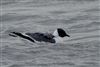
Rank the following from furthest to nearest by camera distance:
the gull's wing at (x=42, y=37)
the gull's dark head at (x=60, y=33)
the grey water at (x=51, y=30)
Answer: the gull's dark head at (x=60, y=33) → the gull's wing at (x=42, y=37) → the grey water at (x=51, y=30)

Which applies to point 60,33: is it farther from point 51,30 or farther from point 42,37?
point 51,30

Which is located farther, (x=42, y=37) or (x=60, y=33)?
(x=60, y=33)

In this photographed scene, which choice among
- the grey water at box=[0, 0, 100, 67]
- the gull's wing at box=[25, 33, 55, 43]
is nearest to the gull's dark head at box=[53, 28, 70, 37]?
the grey water at box=[0, 0, 100, 67]

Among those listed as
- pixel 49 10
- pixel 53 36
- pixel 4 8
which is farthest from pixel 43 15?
pixel 53 36

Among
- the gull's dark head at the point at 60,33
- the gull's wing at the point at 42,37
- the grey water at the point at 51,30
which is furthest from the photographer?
the gull's dark head at the point at 60,33

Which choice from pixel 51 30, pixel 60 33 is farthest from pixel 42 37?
pixel 51 30

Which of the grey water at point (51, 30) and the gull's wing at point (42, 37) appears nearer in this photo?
the grey water at point (51, 30)

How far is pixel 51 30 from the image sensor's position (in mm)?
18516

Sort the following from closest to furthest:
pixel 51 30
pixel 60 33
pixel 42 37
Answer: pixel 42 37 → pixel 60 33 → pixel 51 30

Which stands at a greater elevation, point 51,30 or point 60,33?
point 60,33

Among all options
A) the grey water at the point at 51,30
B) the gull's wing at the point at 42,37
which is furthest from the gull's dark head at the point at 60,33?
the gull's wing at the point at 42,37

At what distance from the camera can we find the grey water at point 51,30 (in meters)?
14.4

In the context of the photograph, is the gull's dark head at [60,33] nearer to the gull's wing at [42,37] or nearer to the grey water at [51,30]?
the grey water at [51,30]

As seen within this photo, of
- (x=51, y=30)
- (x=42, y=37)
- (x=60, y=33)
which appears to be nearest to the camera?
(x=42, y=37)
